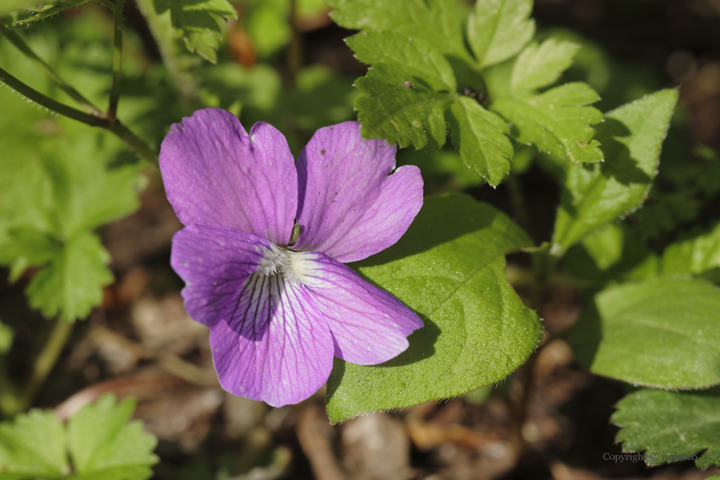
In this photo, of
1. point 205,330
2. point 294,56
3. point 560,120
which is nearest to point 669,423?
point 560,120

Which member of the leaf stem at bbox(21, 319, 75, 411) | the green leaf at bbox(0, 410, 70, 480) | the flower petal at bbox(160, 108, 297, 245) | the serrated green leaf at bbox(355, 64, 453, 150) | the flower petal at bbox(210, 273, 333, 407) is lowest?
the leaf stem at bbox(21, 319, 75, 411)

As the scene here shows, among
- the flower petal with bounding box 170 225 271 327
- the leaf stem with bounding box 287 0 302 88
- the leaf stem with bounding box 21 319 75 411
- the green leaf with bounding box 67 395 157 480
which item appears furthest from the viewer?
the leaf stem with bounding box 287 0 302 88

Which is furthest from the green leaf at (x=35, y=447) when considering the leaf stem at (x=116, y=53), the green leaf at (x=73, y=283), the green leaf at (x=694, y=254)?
the green leaf at (x=694, y=254)

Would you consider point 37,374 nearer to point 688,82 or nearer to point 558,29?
point 558,29

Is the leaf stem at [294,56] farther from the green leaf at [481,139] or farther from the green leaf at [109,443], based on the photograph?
the green leaf at [109,443]

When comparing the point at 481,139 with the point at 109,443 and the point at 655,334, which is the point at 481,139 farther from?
the point at 109,443

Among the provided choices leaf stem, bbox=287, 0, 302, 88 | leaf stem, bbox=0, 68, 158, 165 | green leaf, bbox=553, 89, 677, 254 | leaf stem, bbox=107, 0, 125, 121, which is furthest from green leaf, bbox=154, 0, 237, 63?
leaf stem, bbox=287, 0, 302, 88

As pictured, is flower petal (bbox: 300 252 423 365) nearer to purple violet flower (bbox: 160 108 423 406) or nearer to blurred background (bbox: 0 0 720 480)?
purple violet flower (bbox: 160 108 423 406)
